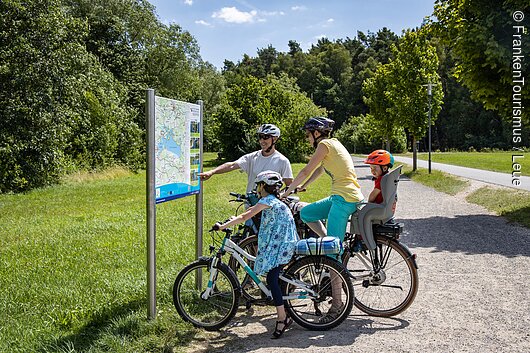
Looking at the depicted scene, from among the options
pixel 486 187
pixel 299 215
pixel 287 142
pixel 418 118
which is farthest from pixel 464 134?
pixel 299 215

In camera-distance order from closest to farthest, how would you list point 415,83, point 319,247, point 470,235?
1. point 319,247
2. point 470,235
3. point 415,83

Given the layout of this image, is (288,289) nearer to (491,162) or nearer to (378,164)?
(378,164)

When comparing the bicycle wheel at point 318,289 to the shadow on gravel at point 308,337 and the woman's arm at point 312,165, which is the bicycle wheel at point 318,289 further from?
the woman's arm at point 312,165

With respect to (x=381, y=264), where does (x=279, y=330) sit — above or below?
below

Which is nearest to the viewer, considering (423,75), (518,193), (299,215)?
(299,215)

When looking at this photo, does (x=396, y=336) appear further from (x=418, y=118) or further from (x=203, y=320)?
(x=418, y=118)

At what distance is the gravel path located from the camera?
467cm

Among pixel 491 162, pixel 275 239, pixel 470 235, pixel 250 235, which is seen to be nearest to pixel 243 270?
pixel 250 235

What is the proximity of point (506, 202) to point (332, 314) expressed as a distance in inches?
411

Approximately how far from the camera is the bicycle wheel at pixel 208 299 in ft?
16.8

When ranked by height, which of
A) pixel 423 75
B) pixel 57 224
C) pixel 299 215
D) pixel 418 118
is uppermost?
pixel 423 75

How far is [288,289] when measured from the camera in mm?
5051

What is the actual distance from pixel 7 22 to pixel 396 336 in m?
21.5

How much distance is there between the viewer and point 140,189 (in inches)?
891
